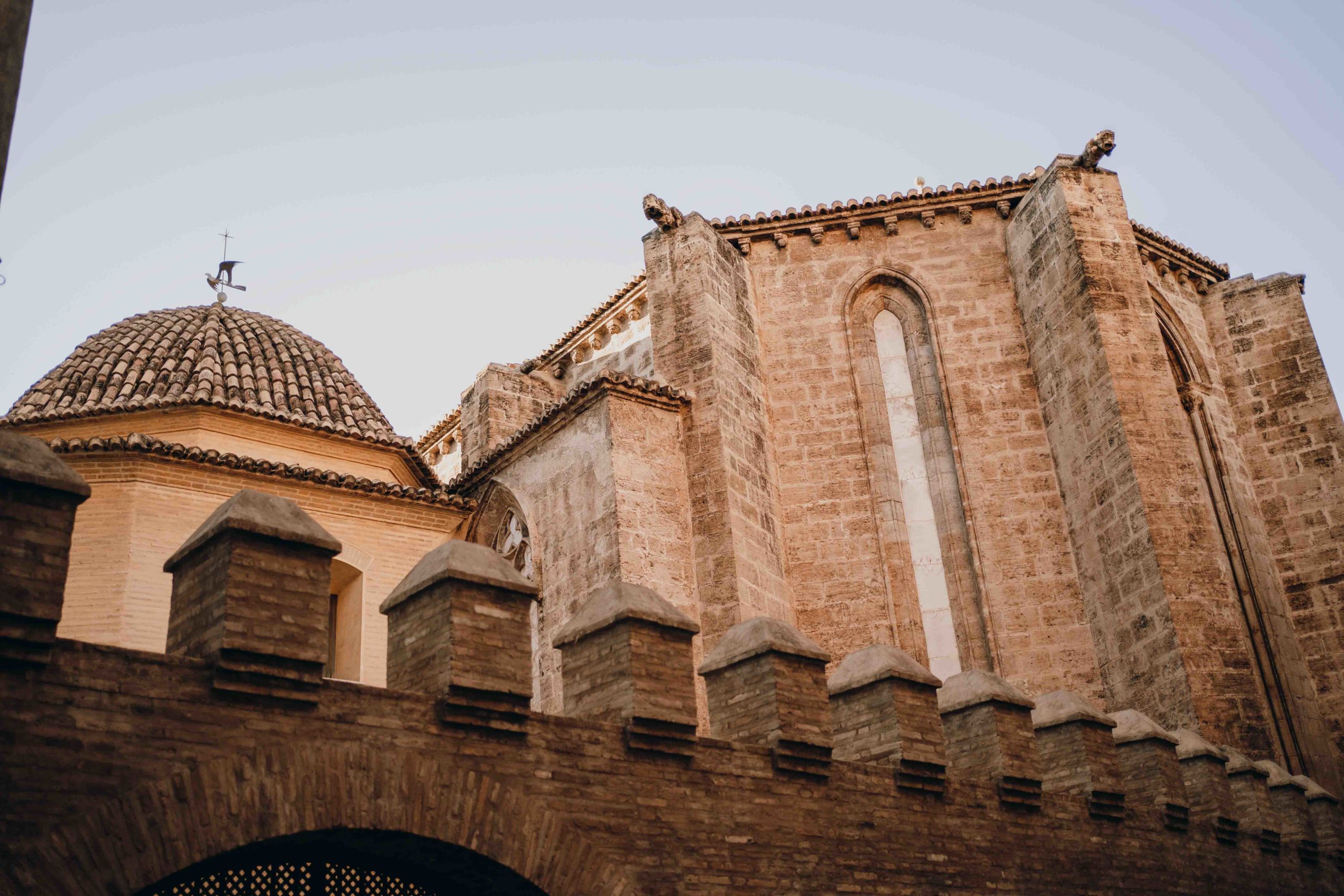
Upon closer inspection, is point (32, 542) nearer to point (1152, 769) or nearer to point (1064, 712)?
point (1064, 712)

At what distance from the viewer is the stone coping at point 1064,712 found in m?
9.19

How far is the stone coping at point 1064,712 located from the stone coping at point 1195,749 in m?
1.17

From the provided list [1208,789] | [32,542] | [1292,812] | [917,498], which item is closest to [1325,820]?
[1292,812]

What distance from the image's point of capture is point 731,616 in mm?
12953

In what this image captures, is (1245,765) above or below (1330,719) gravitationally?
below

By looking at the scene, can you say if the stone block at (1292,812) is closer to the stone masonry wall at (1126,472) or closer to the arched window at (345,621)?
the stone masonry wall at (1126,472)

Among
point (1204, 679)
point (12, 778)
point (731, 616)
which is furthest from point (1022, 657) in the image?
point (12, 778)

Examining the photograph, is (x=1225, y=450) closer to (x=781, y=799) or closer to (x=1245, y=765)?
(x=1245, y=765)

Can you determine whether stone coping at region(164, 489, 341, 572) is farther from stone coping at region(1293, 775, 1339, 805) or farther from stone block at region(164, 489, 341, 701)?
stone coping at region(1293, 775, 1339, 805)

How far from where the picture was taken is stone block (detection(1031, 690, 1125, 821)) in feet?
29.6

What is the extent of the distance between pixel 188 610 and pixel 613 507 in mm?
8081

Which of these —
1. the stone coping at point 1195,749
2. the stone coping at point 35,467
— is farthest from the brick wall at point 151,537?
the stone coping at point 1195,749

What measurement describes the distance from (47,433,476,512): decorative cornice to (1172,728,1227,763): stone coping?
7.33 m

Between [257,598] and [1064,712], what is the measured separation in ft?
19.8
